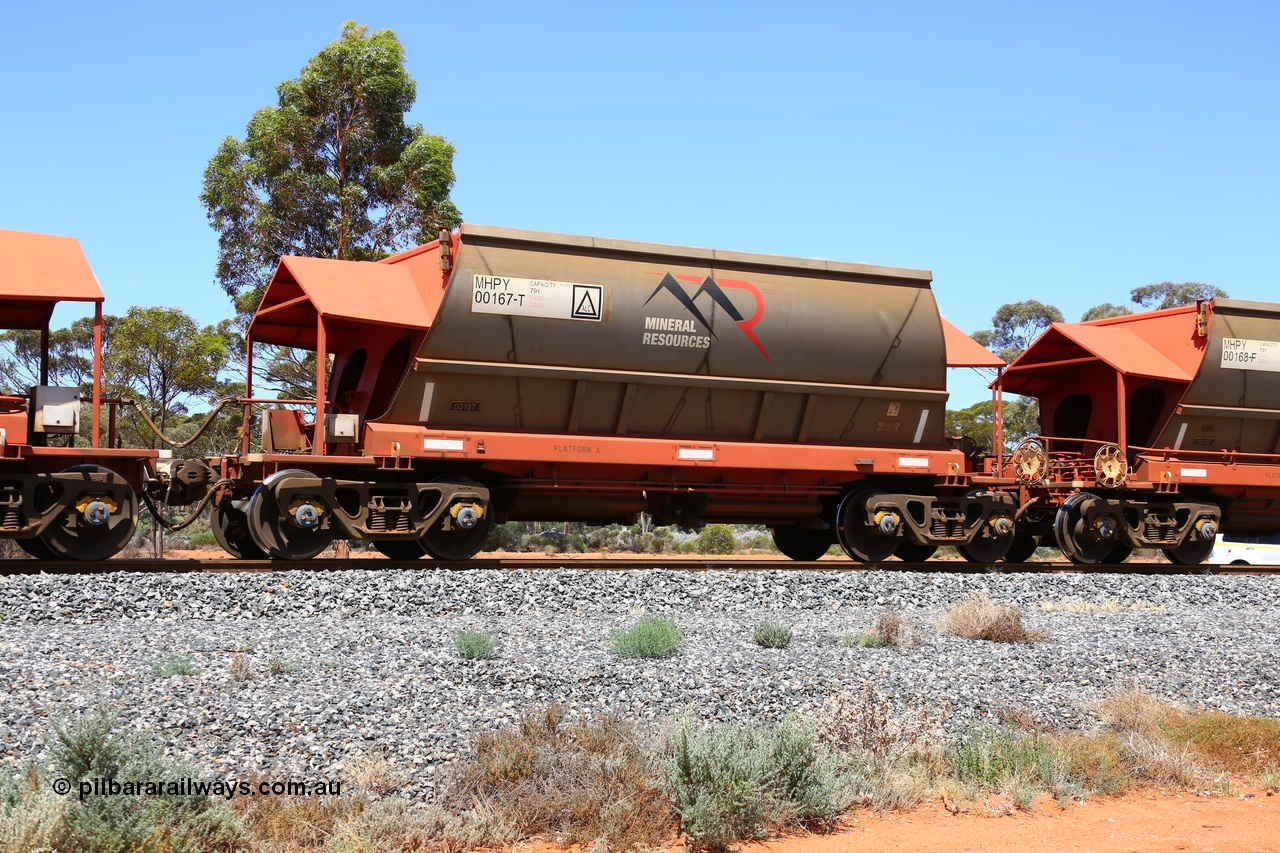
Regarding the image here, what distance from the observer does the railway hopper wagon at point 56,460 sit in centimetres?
1114

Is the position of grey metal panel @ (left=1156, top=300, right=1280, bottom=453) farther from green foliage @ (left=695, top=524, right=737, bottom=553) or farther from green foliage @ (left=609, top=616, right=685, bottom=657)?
green foliage @ (left=695, top=524, right=737, bottom=553)

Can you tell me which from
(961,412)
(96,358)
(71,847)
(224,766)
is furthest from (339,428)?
(961,412)

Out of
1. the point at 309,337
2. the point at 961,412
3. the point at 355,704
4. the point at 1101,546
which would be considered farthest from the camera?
the point at 961,412

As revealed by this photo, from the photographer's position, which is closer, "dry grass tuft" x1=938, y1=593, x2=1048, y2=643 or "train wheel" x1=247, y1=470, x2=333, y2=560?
"dry grass tuft" x1=938, y1=593, x2=1048, y2=643

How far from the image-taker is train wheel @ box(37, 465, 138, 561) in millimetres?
11375

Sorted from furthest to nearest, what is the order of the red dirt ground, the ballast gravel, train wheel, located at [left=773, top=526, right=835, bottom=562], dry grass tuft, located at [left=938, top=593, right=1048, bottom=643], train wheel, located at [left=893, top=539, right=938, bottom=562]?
train wheel, located at [left=773, top=526, right=835, bottom=562]
train wheel, located at [left=893, top=539, right=938, bottom=562]
dry grass tuft, located at [left=938, top=593, right=1048, bottom=643]
the ballast gravel
the red dirt ground

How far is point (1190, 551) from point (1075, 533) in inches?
93.8

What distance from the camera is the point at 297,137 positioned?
85.4 ft

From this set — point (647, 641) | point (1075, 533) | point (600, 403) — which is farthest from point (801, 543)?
point (647, 641)

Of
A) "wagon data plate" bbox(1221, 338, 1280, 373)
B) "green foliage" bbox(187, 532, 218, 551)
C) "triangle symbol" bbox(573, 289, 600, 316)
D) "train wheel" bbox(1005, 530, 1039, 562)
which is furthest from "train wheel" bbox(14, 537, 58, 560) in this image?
"green foliage" bbox(187, 532, 218, 551)

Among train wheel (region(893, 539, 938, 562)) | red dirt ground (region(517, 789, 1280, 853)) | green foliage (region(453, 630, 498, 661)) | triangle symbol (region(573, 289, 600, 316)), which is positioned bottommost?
red dirt ground (region(517, 789, 1280, 853))

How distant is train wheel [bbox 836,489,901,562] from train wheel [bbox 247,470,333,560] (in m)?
6.72

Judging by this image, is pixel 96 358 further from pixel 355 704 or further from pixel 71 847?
pixel 71 847

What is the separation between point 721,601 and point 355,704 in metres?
5.41
